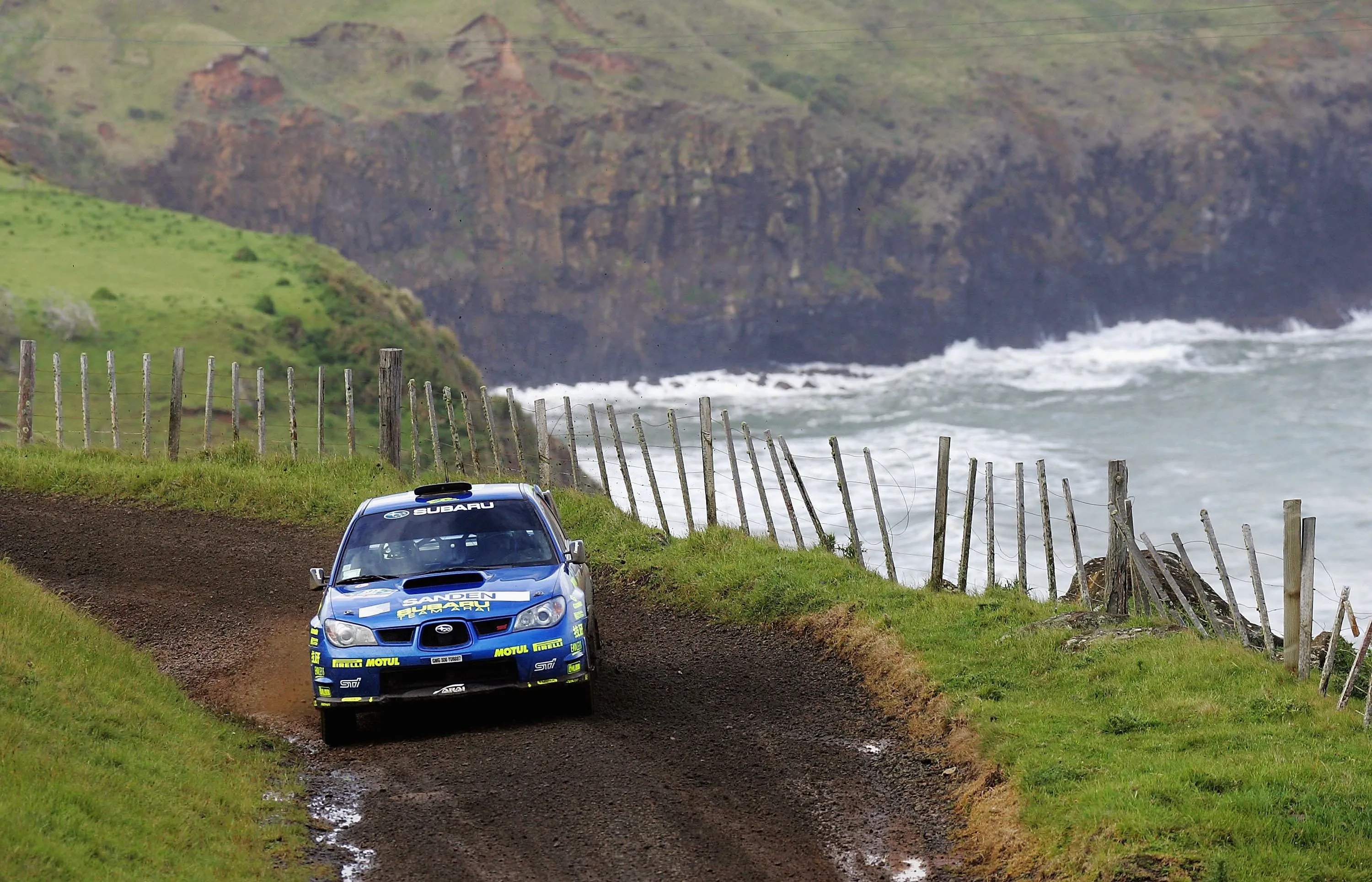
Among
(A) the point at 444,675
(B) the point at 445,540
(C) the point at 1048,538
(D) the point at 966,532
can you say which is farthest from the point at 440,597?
(C) the point at 1048,538

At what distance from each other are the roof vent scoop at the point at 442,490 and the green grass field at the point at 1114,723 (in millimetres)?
4154

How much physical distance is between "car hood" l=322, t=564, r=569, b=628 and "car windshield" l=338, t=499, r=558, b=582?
279 mm

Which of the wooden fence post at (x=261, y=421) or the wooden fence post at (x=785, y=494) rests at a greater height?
the wooden fence post at (x=261, y=421)

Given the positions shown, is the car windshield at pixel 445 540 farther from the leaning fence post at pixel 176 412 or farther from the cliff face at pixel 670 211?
the cliff face at pixel 670 211

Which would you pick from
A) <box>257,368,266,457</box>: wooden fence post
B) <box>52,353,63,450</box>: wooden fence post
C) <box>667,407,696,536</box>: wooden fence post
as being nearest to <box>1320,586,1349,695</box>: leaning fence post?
<box>667,407,696,536</box>: wooden fence post

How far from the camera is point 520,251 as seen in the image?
111 metres

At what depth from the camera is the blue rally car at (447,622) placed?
11016 mm

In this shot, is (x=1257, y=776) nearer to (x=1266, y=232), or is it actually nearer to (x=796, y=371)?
(x=796, y=371)

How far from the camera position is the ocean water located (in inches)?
1750

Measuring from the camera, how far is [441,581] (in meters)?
11.6

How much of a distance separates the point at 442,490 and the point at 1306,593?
24.1 ft

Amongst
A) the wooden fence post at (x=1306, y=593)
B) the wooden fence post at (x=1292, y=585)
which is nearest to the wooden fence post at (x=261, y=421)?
the wooden fence post at (x=1292, y=585)

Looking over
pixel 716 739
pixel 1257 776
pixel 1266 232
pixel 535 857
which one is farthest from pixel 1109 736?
pixel 1266 232

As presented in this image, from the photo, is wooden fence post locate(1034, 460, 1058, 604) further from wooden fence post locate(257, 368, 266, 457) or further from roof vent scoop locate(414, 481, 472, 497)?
wooden fence post locate(257, 368, 266, 457)
